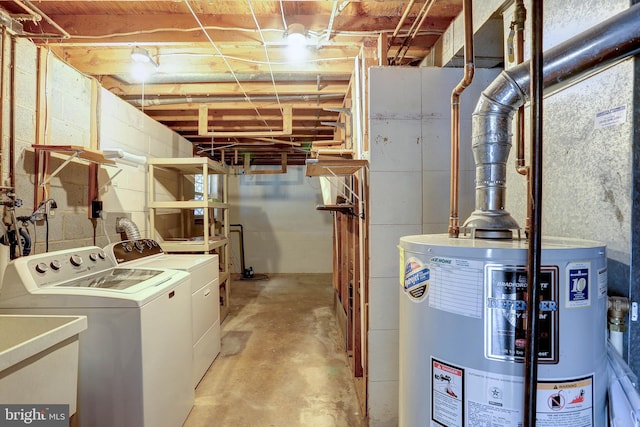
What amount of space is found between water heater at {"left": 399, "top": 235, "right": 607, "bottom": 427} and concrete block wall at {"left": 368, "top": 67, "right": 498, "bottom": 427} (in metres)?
1.01

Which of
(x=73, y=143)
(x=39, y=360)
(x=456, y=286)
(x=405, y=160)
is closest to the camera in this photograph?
(x=456, y=286)

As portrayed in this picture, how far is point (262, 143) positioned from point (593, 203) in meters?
4.52

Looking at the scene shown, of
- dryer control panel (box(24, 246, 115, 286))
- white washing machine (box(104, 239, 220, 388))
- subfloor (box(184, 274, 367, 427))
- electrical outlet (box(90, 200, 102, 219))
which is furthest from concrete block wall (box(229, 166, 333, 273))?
dryer control panel (box(24, 246, 115, 286))

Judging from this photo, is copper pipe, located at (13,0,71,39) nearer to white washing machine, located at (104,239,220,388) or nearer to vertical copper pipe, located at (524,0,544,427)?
white washing machine, located at (104,239,220,388)

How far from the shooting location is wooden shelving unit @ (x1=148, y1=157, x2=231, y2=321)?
3.32m

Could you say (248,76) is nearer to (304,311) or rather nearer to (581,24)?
(581,24)

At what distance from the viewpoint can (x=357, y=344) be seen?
246 cm

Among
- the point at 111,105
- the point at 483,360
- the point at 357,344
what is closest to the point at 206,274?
the point at 357,344

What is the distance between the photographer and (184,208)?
12.7 ft

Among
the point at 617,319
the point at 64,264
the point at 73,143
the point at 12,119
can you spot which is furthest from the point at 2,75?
the point at 617,319

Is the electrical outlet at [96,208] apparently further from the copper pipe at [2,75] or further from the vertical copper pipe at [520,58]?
the vertical copper pipe at [520,58]

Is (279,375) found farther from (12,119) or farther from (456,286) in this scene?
(12,119)

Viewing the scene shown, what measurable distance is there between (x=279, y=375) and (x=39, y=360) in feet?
5.89

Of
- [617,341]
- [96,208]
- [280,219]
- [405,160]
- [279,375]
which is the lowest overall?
[279,375]
